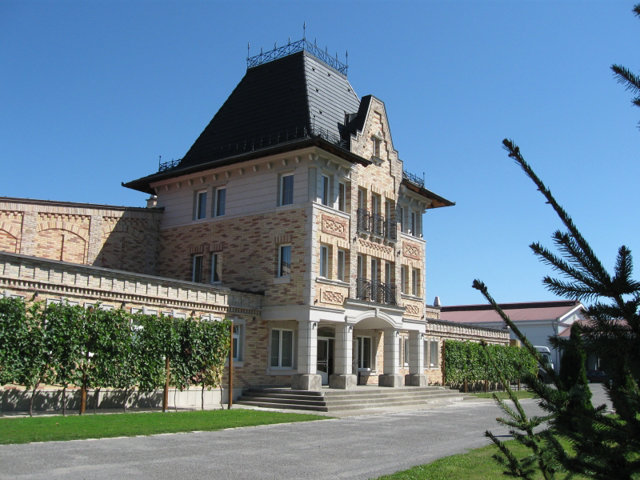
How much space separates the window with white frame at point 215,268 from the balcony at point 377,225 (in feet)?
22.4

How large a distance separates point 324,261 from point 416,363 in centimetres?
899

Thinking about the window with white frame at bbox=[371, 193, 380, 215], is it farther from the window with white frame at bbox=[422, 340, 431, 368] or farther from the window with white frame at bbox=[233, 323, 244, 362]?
the window with white frame at bbox=[422, 340, 431, 368]

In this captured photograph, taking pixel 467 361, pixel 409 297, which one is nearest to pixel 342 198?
pixel 409 297

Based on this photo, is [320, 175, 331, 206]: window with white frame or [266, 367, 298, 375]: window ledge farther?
[320, 175, 331, 206]: window with white frame

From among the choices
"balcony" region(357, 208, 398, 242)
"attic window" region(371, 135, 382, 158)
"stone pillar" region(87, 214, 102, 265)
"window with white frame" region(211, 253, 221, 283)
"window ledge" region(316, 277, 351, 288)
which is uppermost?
"attic window" region(371, 135, 382, 158)

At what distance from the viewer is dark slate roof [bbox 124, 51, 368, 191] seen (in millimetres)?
27717

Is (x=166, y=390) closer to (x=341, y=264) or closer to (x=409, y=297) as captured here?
(x=341, y=264)

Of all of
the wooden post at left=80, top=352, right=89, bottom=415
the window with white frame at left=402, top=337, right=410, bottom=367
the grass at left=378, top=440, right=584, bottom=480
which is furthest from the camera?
the window with white frame at left=402, top=337, right=410, bottom=367

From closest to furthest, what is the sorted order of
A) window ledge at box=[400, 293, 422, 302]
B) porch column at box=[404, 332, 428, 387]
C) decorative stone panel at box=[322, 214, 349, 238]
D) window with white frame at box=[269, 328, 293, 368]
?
decorative stone panel at box=[322, 214, 349, 238]
window with white frame at box=[269, 328, 293, 368]
porch column at box=[404, 332, 428, 387]
window ledge at box=[400, 293, 422, 302]

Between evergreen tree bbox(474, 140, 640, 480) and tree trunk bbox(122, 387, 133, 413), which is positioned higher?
evergreen tree bbox(474, 140, 640, 480)

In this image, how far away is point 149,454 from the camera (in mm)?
10945

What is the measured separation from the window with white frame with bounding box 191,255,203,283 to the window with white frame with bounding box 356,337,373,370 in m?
8.73

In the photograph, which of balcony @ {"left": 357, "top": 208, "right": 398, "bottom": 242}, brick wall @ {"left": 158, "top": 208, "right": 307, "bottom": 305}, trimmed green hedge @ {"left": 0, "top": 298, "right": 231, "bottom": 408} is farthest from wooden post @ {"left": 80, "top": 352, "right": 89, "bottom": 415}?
balcony @ {"left": 357, "top": 208, "right": 398, "bottom": 242}

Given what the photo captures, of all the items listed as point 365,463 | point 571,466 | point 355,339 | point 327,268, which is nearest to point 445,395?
point 355,339
